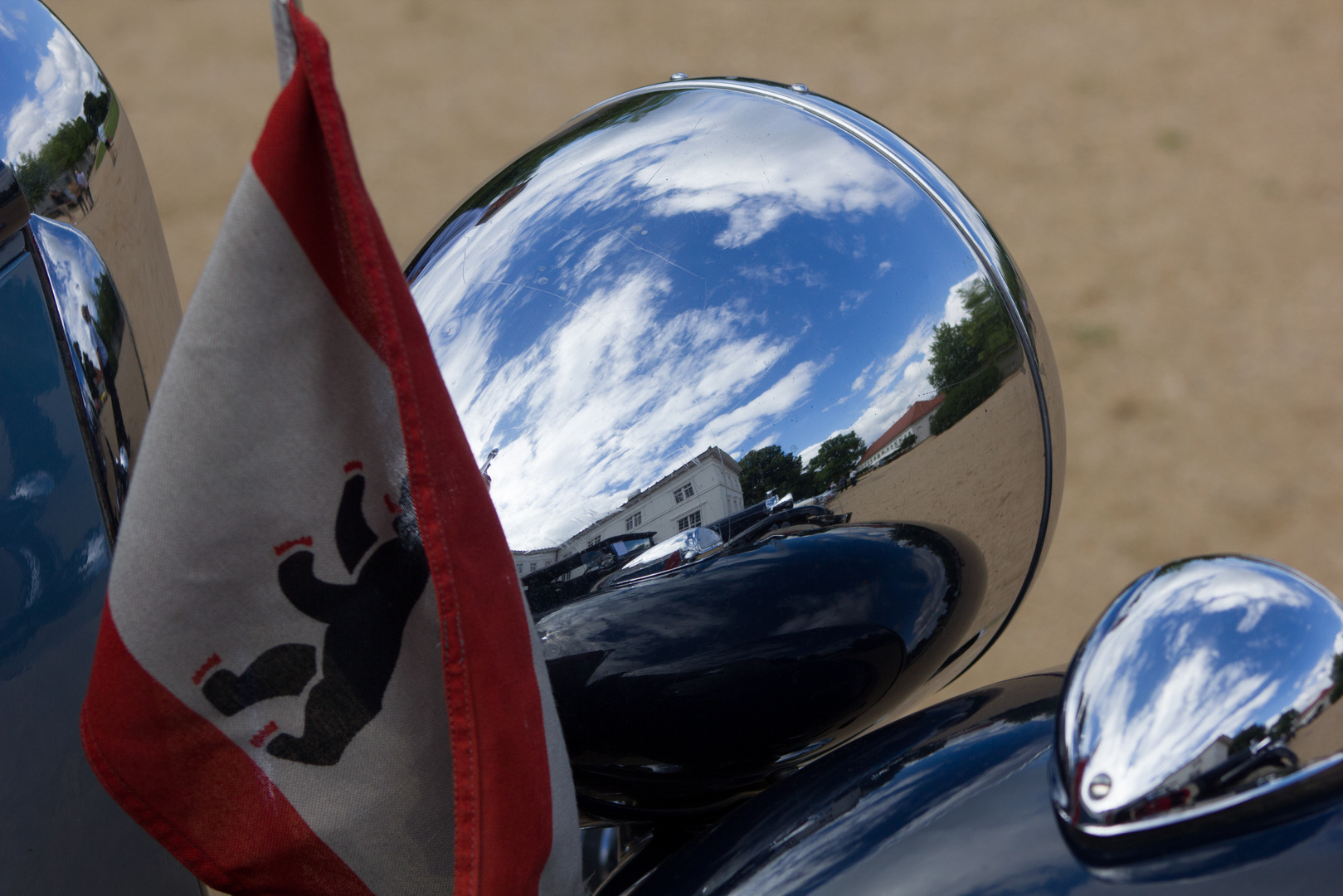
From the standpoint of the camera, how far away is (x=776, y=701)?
29.8 inches

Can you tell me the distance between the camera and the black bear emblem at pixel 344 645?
0.55 meters

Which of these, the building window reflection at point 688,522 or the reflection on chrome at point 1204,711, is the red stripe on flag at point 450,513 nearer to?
the building window reflection at point 688,522

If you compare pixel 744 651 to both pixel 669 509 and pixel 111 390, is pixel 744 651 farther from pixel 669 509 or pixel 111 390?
pixel 111 390

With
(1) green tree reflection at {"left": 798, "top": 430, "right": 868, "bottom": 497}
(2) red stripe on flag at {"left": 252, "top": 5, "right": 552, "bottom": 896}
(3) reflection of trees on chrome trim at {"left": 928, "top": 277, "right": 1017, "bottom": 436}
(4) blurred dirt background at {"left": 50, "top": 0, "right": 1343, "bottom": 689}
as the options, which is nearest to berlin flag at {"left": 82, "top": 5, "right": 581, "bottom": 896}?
(2) red stripe on flag at {"left": 252, "top": 5, "right": 552, "bottom": 896}

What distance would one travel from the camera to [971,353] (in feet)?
2.52

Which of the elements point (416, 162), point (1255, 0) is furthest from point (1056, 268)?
point (416, 162)

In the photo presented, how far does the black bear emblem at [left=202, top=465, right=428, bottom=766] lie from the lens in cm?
55

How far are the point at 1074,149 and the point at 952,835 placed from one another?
3.06 m

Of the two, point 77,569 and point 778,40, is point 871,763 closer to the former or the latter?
point 77,569

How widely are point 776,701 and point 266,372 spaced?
1.32 ft

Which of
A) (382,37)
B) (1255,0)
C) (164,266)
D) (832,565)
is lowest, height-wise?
(832,565)

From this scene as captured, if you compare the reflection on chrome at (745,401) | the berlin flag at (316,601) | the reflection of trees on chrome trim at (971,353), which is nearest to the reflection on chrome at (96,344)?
the reflection on chrome at (745,401)

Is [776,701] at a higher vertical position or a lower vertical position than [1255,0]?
lower

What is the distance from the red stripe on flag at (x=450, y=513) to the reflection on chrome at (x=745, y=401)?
6.2 inches
